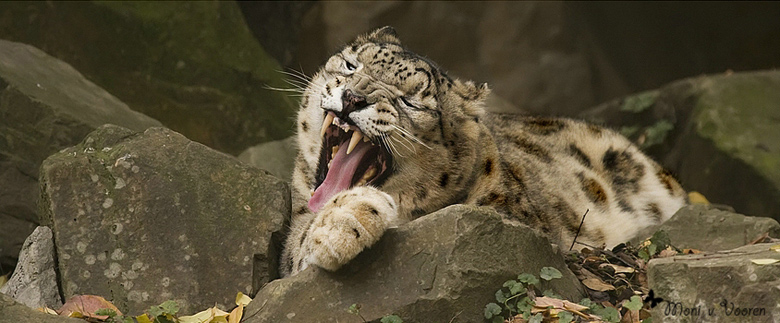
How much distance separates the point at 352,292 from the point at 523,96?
8.64 meters

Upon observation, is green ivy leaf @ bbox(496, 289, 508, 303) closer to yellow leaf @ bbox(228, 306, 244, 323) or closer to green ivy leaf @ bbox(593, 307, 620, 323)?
green ivy leaf @ bbox(593, 307, 620, 323)

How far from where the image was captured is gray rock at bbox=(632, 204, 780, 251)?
603cm

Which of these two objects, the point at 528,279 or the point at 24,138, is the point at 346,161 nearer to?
the point at 528,279

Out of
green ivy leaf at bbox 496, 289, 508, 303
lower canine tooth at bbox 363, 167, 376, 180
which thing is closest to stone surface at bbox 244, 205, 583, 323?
green ivy leaf at bbox 496, 289, 508, 303

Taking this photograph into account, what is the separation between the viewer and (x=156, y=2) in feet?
26.4

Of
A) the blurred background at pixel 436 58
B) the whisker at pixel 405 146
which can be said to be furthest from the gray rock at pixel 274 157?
the whisker at pixel 405 146

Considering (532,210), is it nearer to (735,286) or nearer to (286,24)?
(735,286)

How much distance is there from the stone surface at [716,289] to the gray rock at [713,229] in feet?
6.71

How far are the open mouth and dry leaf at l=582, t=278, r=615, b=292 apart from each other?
1220 mm

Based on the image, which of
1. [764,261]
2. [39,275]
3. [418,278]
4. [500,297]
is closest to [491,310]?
[500,297]

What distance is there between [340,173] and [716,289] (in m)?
2.09

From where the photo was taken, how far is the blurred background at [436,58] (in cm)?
756

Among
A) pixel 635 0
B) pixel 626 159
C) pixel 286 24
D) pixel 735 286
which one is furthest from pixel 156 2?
pixel 635 0

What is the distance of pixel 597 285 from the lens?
500 cm
